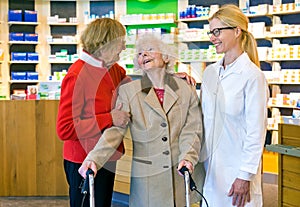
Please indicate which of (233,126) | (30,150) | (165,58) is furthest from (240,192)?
(30,150)

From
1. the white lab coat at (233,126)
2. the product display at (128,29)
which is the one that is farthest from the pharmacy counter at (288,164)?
the product display at (128,29)

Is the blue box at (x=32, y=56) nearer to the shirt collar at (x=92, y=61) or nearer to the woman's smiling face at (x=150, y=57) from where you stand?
the shirt collar at (x=92, y=61)

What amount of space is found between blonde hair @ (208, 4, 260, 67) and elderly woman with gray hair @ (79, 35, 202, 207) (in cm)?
30

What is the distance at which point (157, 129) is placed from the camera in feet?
6.24

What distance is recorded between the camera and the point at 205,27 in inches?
300

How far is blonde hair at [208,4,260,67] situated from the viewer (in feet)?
6.46

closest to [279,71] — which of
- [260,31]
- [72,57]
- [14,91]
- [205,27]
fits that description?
[260,31]

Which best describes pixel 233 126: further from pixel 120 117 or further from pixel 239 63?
pixel 120 117

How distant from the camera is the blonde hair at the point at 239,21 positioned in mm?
1969

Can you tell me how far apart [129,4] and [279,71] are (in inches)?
133

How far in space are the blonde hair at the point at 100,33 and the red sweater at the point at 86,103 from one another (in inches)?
2.6

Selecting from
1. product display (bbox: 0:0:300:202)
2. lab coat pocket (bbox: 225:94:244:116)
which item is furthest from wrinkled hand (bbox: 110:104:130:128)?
product display (bbox: 0:0:300:202)

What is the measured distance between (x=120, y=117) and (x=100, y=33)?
0.46 metres

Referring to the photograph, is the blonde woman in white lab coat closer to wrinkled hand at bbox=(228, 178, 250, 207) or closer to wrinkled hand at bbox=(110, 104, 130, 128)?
wrinkled hand at bbox=(228, 178, 250, 207)
